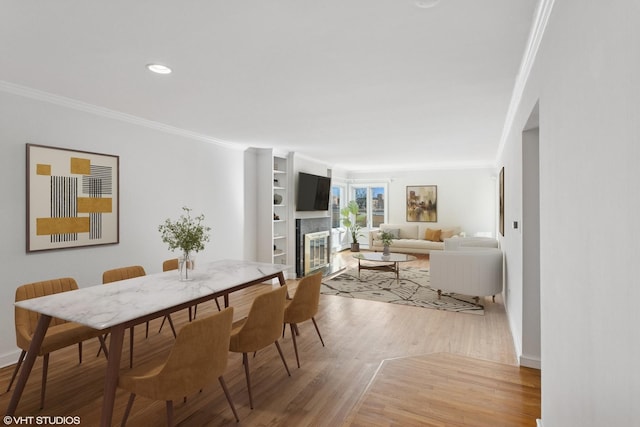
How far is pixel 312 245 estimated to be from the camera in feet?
23.1

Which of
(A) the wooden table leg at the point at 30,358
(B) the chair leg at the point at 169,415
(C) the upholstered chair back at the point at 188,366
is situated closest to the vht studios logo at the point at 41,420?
(A) the wooden table leg at the point at 30,358

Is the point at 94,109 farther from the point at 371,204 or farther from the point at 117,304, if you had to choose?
the point at 371,204

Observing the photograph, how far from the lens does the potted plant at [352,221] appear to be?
9.82m

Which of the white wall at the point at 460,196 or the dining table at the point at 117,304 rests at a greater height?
the white wall at the point at 460,196

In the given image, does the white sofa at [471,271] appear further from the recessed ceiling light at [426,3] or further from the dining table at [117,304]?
the recessed ceiling light at [426,3]

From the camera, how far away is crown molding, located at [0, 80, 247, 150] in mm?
3027

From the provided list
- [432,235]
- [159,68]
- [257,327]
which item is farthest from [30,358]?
[432,235]

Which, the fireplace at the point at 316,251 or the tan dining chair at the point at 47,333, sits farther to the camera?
the fireplace at the point at 316,251

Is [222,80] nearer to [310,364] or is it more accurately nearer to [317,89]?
[317,89]

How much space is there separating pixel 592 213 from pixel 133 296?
2641 millimetres

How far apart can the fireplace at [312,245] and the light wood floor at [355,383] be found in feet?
8.69

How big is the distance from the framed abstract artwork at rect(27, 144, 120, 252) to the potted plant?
6.78 metres

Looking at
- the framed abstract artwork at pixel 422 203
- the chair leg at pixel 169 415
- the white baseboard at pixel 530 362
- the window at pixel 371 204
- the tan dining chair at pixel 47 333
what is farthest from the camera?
the window at pixel 371 204

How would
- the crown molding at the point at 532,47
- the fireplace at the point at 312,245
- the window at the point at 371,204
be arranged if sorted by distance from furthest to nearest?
the window at the point at 371,204 < the fireplace at the point at 312,245 < the crown molding at the point at 532,47
